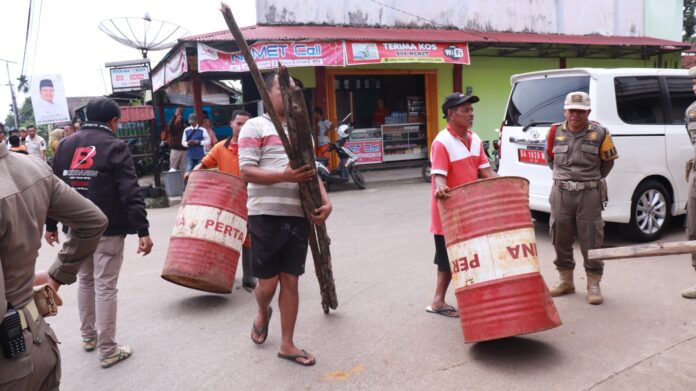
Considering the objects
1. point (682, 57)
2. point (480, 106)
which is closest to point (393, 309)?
point (480, 106)

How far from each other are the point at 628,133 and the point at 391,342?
12.2 feet

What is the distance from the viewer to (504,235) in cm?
331

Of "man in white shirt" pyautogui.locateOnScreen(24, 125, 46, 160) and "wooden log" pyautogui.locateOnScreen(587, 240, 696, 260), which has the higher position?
"man in white shirt" pyautogui.locateOnScreen(24, 125, 46, 160)

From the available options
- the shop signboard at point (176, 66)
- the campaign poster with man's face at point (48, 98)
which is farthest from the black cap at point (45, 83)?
the shop signboard at point (176, 66)

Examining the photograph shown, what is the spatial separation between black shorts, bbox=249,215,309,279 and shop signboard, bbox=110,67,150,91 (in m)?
9.85

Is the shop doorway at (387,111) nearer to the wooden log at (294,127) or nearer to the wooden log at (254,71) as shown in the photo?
the wooden log at (294,127)

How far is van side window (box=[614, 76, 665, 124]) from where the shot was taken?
581 centimetres

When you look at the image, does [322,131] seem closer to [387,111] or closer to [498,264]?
[387,111]

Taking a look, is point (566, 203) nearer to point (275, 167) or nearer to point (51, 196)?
point (275, 167)

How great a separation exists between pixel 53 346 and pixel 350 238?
5200 millimetres

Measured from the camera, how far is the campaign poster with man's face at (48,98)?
19094 millimetres

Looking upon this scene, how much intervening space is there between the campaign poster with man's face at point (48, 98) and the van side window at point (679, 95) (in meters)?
18.6

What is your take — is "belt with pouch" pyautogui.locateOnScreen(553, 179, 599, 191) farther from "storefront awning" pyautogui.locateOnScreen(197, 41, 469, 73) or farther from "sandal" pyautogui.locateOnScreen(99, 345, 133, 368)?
"storefront awning" pyautogui.locateOnScreen(197, 41, 469, 73)

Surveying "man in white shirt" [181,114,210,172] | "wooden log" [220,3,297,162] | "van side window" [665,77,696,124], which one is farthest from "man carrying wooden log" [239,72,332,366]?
"man in white shirt" [181,114,210,172]
